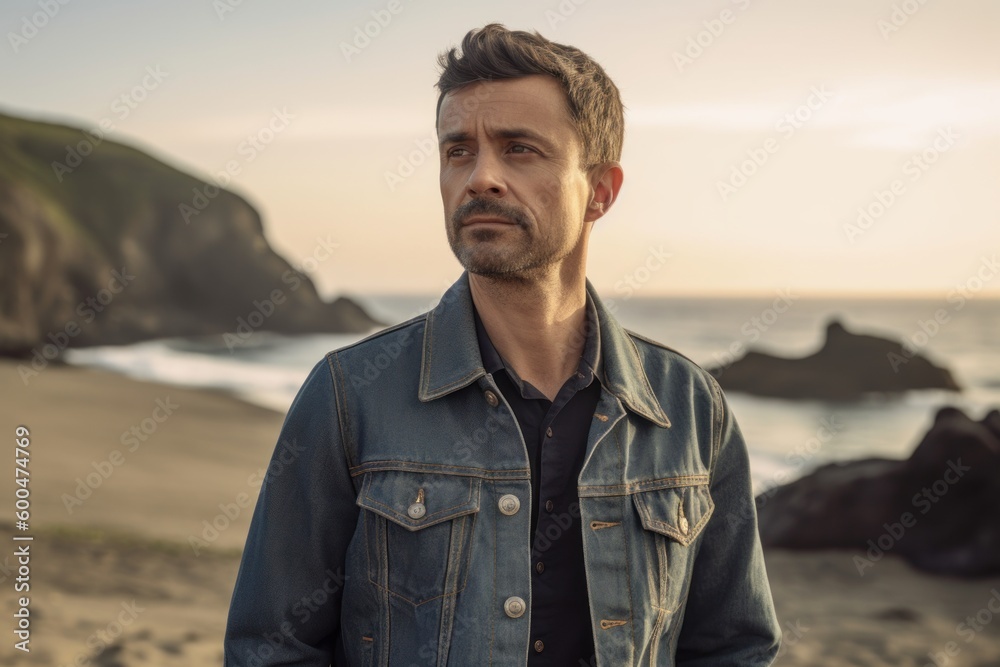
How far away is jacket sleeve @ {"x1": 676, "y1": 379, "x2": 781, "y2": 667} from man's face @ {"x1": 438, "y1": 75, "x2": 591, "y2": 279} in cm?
57

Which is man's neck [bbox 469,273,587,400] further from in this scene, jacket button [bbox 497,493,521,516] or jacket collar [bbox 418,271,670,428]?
jacket button [bbox 497,493,521,516]

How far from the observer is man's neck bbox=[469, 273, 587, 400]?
200 cm

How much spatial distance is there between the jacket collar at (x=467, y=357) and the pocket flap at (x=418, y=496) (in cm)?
16

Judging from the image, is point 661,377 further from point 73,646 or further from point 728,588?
point 73,646

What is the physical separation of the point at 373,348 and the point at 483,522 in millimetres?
412

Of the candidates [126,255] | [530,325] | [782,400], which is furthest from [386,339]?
[126,255]

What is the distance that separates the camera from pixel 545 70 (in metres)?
1.94

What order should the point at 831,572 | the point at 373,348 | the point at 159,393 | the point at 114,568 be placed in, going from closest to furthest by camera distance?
the point at 373,348, the point at 114,568, the point at 831,572, the point at 159,393

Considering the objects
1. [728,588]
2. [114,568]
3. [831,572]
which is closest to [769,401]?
[831,572]

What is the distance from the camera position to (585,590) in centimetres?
188

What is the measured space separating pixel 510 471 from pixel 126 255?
16026 millimetres

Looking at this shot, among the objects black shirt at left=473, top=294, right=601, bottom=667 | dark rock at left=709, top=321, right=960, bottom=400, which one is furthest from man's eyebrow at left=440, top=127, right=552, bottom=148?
dark rock at left=709, top=321, right=960, bottom=400

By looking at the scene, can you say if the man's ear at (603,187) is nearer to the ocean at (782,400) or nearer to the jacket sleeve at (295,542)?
the jacket sleeve at (295,542)

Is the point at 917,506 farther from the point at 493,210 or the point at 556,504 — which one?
the point at 493,210
